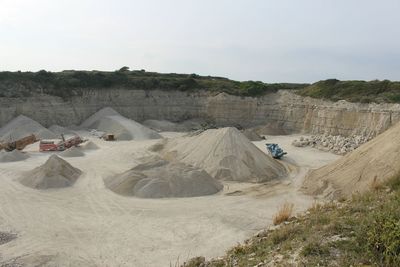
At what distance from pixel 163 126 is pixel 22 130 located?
14.2 m

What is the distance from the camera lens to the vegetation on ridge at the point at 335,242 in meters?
7.90

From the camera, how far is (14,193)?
70.0 feet

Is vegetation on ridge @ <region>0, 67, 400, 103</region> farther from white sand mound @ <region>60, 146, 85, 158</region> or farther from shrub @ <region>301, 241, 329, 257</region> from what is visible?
shrub @ <region>301, 241, 329, 257</region>

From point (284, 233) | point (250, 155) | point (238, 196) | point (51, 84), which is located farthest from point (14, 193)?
point (51, 84)

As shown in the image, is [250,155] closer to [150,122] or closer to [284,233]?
[284,233]

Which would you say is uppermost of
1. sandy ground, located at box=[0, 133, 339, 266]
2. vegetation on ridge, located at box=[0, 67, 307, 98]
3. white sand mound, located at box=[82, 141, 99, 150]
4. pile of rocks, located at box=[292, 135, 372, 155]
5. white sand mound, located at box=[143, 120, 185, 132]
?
vegetation on ridge, located at box=[0, 67, 307, 98]

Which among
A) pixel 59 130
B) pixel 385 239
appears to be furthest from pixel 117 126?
pixel 385 239

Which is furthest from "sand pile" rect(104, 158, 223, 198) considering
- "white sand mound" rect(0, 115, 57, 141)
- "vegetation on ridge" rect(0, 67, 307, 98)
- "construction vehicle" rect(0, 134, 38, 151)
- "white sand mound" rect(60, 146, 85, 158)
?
"vegetation on ridge" rect(0, 67, 307, 98)

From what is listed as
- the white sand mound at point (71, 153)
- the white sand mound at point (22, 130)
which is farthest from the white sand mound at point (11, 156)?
the white sand mound at point (22, 130)

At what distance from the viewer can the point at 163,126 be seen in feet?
156

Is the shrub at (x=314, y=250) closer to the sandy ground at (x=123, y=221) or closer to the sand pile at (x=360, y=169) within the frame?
the sandy ground at (x=123, y=221)

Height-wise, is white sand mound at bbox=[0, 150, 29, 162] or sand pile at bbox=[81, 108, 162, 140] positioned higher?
sand pile at bbox=[81, 108, 162, 140]

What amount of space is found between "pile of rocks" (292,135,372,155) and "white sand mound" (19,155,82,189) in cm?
1991

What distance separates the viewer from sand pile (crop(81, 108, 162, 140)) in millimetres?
40500
